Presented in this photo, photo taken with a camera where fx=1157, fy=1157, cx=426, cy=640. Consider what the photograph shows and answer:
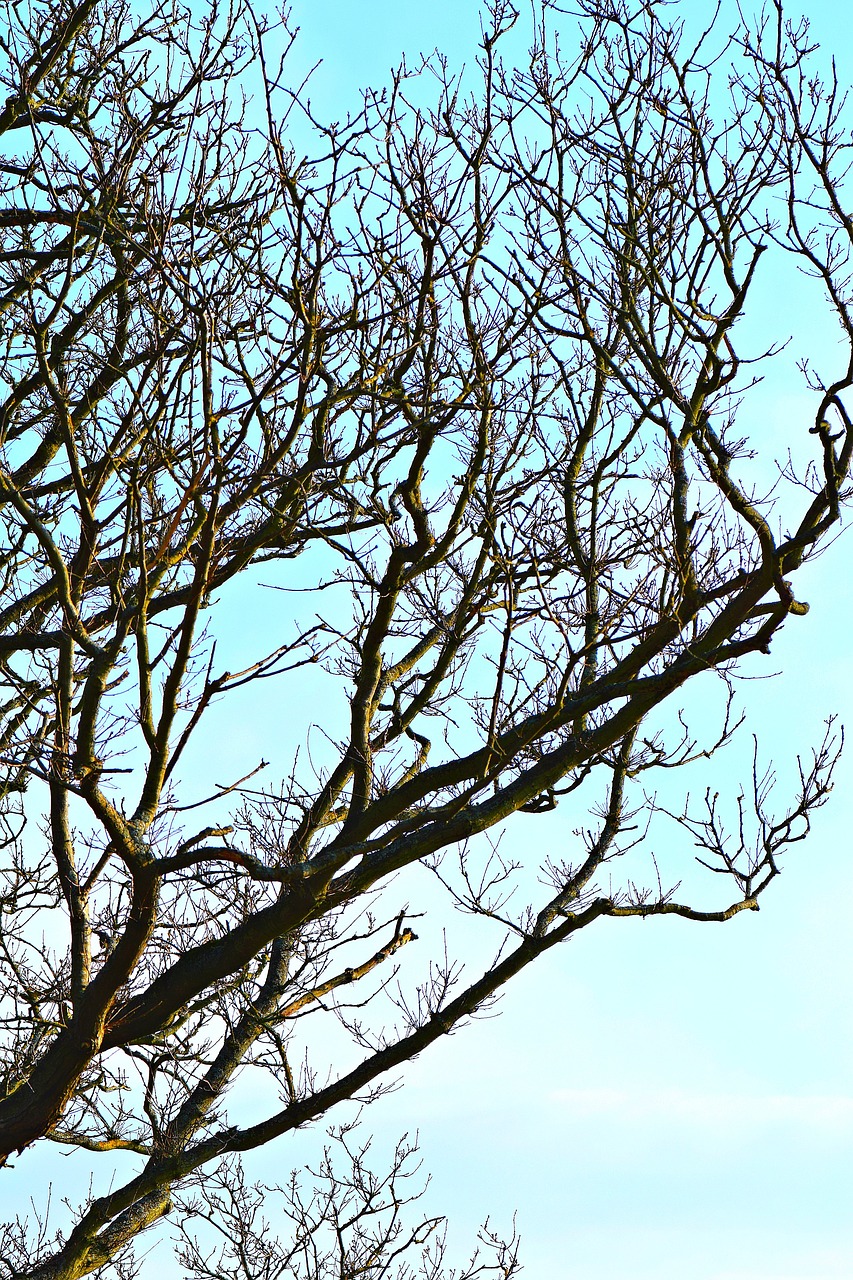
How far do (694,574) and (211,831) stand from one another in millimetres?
2314

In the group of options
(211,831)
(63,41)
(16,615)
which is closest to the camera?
(211,831)

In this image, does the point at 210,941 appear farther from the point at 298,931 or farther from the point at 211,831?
the point at 298,931

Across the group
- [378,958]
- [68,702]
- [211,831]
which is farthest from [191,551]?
[378,958]

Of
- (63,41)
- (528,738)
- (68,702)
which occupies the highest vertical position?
(63,41)

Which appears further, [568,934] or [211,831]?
[568,934]

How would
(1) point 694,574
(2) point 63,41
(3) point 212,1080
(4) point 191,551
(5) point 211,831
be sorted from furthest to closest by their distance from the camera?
(3) point 212,1080
(2) point 63,41
(4) point 191,551
(1) point 694,574
(5) point 211,831

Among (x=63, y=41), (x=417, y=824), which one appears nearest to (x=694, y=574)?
(x=417, y=824)

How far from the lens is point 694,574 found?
16.5 ft

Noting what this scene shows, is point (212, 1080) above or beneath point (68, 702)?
beneath

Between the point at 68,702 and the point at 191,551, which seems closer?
the point at 68,702

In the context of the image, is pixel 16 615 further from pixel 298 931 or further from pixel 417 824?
pixel 417 824

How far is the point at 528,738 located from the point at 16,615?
134 inches

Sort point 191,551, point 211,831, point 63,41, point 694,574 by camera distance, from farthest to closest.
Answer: point 63,41 < point 191,551 < point 694,574 < point 211,831

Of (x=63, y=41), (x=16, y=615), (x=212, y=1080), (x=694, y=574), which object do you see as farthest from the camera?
(x=212, y=1080)
